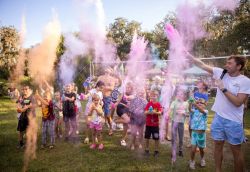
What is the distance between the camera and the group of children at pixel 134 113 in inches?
239

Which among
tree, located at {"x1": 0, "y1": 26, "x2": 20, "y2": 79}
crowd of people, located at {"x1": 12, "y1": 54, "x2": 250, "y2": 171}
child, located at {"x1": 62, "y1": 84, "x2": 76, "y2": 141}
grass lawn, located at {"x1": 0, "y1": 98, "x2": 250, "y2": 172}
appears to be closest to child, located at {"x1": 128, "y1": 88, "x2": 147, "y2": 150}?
crowd of people, located at {"x1": 12, "y1": 54, "x2": 250, "y2": 171}

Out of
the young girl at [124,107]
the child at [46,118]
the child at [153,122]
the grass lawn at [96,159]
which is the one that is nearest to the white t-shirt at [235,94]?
the grass lawn at [96,159]

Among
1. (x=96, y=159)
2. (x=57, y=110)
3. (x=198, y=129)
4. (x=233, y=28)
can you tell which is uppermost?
(x=233, y=28)

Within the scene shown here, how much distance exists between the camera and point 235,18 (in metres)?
25.0

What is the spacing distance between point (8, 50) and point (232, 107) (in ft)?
72.0

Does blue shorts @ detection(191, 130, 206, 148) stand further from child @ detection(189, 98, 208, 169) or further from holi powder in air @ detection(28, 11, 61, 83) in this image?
holi powder in air @ detection(28, 11, 61, 83)

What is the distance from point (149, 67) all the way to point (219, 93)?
66.2ft

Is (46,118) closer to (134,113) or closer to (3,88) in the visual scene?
(134,113)

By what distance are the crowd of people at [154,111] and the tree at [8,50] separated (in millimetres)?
14774

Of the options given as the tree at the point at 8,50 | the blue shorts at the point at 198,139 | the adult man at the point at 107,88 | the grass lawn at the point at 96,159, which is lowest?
the grass lawn at the point at 96,159

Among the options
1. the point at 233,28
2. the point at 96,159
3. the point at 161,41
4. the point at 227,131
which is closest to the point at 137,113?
the point at 96,159

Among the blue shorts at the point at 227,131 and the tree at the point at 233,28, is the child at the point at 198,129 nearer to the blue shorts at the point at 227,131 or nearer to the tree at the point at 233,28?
the blue shorts at the point at 227,131

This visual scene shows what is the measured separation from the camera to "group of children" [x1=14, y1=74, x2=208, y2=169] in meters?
6.08

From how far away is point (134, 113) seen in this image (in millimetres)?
7152
